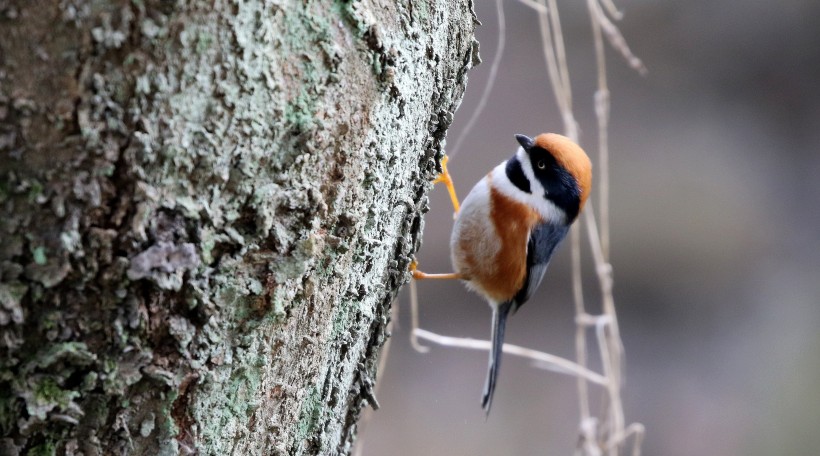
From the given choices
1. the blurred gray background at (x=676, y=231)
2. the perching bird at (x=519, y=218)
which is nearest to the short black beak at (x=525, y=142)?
the perching bird at (x=519, y=218)

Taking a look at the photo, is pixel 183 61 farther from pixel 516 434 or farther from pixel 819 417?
pixel 819 417

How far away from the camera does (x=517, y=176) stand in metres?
3.16

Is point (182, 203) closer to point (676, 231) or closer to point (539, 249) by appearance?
point (539, 249)

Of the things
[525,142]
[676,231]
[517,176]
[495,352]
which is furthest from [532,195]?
[676,231]

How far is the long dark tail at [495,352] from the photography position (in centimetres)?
330

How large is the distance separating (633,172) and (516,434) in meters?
2.34

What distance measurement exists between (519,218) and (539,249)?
0.65 ft

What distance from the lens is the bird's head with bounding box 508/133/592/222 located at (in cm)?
297

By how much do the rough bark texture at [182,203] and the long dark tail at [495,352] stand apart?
80.0 inches

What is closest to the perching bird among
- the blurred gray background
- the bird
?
the bird

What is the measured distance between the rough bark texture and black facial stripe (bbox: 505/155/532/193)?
183 cm

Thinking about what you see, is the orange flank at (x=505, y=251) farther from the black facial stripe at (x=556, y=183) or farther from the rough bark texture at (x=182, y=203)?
the rough bark texture at (x=182, y=203)

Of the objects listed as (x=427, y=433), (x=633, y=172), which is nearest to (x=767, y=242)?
(x=633, y=172)

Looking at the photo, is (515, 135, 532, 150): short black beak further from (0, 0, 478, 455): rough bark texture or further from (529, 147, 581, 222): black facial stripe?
(0, 0, 478, 455): rough bark texture
